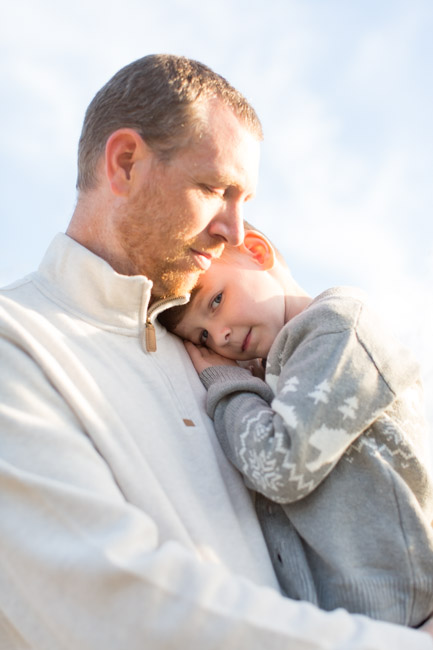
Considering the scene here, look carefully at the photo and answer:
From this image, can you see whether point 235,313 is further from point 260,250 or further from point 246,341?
point 260,250

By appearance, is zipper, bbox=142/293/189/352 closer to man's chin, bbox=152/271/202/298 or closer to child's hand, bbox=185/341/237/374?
man's chin, bbox=152/271/202/298

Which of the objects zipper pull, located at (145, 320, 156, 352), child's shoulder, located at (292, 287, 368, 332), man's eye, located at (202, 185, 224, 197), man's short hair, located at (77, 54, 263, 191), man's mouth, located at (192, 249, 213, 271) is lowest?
zipper pull, located at (145, 320, 156, 352)

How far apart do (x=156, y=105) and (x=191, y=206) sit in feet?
1.43

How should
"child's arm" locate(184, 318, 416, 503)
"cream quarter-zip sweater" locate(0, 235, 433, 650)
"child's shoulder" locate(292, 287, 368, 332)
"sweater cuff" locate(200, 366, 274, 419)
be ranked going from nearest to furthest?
"cream quarter-zip sweater" locate(0, 235, 433, 650), "child's arm" locate(184, 318, 416, 503), "child's shoulder" locate(292, 287, 368, 332), "sweater cuff" locate(200, 366, 274, 419)

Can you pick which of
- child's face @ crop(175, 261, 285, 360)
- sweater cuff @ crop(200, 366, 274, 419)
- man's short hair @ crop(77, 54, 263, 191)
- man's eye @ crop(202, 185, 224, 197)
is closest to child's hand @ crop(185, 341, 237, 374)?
child's face @ crop(175, 261, 285, 360)

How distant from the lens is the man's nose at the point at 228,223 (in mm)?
2475

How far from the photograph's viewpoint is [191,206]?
7.88 feet

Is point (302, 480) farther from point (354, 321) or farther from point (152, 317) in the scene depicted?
point (152, 317)

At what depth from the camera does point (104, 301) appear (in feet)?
7.52

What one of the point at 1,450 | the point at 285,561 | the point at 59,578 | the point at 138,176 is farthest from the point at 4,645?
the point at 138,176

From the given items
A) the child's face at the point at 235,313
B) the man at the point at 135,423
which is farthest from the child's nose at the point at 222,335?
the man at the point at 135,423

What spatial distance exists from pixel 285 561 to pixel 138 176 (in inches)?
57.4

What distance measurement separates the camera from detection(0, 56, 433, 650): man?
4.88 feet

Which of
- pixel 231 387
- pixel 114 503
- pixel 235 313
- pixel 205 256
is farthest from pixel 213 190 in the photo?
pixel 114 503
